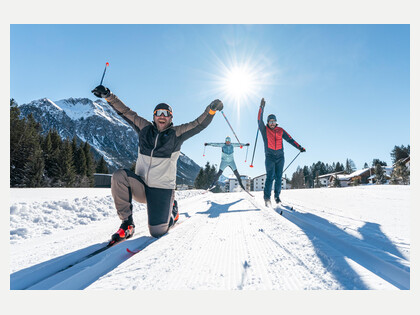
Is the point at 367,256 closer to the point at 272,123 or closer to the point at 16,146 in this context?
the point at 272,123

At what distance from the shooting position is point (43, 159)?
31672mm

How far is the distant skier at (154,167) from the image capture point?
8.12 ft

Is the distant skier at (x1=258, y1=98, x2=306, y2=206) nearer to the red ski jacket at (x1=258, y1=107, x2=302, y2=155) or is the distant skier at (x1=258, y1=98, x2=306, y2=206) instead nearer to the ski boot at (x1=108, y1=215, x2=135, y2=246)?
the red ski jacket at (x1=258, y1=107, x2=302, y2=155)

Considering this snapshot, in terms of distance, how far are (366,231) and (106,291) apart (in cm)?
265

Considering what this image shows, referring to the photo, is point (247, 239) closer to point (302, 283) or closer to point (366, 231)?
point (302, 283)

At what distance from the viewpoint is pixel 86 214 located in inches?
165

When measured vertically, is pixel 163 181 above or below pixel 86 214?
above

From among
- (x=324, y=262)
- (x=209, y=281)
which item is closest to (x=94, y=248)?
(x=209, y=281)

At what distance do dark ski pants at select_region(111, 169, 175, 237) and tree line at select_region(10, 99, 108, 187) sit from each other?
34345 millimetres

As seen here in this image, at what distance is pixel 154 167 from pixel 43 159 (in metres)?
38.7

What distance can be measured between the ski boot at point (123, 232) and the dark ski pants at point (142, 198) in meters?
0.07

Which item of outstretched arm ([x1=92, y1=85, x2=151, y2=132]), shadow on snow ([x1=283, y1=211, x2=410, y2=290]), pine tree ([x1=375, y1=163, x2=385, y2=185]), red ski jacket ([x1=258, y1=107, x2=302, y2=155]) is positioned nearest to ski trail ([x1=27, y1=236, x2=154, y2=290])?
shadow on snow ([x1=283, y1=211, x2=410, y2=290])

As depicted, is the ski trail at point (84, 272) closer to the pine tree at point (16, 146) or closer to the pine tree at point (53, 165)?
the pine tree at point (16, 146)

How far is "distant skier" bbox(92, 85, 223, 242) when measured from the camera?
247 centimetres
